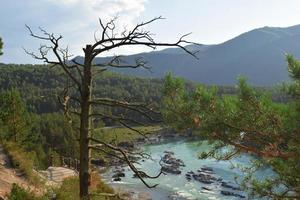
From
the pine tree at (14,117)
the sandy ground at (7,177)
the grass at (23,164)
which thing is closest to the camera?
the sandy ground at (7,177)

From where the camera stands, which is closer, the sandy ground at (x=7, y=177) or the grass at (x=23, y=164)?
the sandy ground at (x=7, y=177)

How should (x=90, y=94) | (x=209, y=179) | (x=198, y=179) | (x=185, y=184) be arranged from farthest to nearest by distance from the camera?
(x=209, y=179) < (x=198, y=179) < (x=185, y=184) < (x=90, y=94)

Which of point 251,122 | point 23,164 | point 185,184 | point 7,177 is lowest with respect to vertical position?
point 185,184

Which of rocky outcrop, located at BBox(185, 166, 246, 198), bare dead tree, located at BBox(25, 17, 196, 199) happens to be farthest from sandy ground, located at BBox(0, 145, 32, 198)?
rocky outcrop, located at BBox(185, 166, 246, 198)

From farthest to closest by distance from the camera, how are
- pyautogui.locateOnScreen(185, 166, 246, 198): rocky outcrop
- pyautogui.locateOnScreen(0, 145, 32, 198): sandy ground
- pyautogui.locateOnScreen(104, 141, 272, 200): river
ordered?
pyautogui.locateOnScreen(185, 166, 246, 198): rocky outcrop < pyautogui.locateOnScreen(104, 141, 272, 200): river < pyautogui.locateOnScreen(0, 145, 32, 198): sandy ground

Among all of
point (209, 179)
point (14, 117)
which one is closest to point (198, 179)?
point (209, 179)

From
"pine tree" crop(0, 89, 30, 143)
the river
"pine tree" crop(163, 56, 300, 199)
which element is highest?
"pine tree" crop(163, 56, 300, 199)

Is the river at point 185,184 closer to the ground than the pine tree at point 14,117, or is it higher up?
closer to the ground

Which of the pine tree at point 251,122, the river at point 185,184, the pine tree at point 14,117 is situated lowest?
the river at point 185,184

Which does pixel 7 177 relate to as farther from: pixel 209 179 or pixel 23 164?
pixel 209 179

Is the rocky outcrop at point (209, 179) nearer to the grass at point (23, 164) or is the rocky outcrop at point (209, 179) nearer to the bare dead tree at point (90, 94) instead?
the grass at point (23, 164)

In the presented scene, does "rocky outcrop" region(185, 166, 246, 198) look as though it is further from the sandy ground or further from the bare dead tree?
the bare dead tree

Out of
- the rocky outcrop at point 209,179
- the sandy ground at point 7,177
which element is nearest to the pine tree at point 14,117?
the sandy ground at point 7,177

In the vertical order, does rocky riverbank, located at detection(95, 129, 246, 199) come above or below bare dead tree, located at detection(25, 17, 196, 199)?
below
